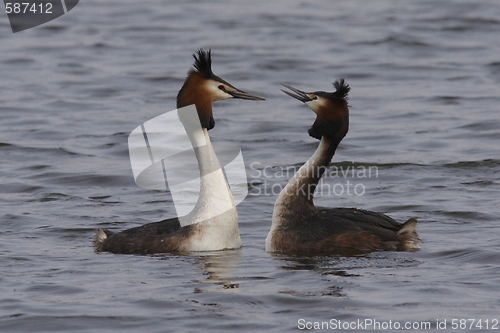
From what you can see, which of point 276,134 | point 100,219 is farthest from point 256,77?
point 100,219

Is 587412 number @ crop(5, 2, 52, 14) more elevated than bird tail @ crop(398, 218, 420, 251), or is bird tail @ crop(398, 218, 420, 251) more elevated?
587412 number @ crop(5, 2, 52, 14)

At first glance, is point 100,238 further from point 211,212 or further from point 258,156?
point 258,156

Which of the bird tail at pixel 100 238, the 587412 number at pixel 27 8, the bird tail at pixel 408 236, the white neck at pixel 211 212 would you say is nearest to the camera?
the bird tail at pixel 408 236

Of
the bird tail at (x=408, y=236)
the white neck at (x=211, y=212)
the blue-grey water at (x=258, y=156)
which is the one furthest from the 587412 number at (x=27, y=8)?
the bird tail at (x=408, y=236)

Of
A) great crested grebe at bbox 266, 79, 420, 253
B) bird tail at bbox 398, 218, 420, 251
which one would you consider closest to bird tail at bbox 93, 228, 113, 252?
great crested grebe at bbox 266, 79, 420, 253

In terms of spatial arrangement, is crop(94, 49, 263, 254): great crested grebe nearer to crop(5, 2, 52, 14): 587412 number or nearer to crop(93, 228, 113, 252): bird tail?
crop(93, 228, 113, 252): bird tail

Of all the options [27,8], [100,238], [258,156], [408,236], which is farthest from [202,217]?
[27,8]

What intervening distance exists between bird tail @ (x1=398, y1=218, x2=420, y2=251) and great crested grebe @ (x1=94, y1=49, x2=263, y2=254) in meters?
1.41

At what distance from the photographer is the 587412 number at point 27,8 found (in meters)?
24.8

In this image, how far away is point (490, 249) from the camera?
8.77 meters

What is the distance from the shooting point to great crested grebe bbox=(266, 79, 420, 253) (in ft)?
28.5

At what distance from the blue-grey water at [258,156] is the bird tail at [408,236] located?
5.7 inches

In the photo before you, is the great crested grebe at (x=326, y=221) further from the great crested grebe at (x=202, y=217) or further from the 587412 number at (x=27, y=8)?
the 587412 number at (x=27, y=8)

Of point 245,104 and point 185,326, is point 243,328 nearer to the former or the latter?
point 185,326
